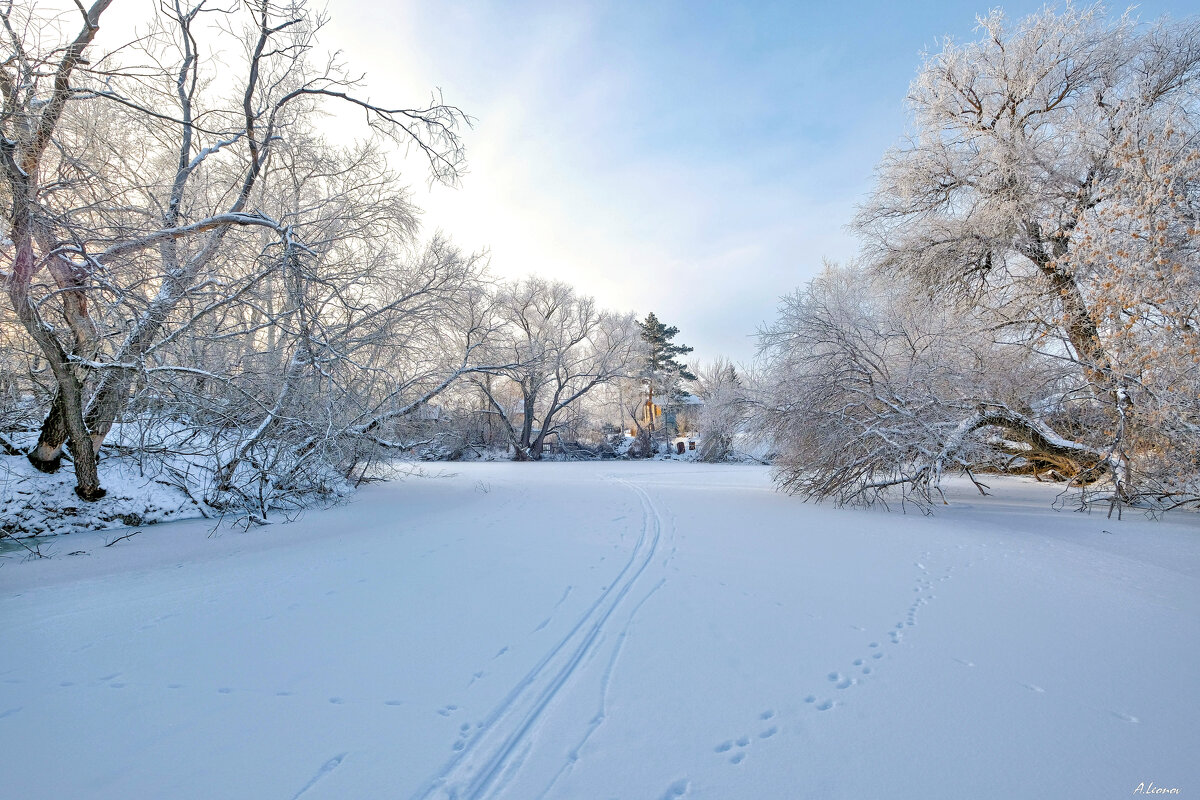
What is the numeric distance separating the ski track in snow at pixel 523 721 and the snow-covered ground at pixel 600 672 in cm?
1

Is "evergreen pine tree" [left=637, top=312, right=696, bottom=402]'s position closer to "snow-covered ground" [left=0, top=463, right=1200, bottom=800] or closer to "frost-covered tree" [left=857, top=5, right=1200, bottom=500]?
"frost-covered tree" [left=857, top=5, right=1200, bottom=500]

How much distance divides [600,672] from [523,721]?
58cm

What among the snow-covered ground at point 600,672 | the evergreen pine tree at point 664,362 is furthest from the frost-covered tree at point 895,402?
the evergreen pine tree at point 664,362

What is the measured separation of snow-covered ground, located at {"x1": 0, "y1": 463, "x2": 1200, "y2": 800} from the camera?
1.92 m

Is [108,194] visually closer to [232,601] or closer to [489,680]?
[232,601]

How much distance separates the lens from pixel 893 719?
227cm

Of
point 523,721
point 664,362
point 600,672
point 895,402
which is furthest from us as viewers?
point 664,362

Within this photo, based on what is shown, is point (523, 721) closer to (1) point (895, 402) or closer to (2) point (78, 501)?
(2) point (78, 501)

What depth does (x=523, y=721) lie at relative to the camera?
2244 mm

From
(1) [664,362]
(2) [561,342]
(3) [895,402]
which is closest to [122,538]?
(3) [895,402]

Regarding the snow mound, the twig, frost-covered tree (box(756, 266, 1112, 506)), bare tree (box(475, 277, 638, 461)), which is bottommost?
the twig

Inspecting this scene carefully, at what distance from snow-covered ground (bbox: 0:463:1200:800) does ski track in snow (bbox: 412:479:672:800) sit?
1 centimetres

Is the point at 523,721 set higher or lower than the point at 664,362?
lower

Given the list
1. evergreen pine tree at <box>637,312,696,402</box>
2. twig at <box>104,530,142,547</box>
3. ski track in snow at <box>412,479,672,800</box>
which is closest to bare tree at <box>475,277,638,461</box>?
evergreen pine tree at <box>637,312,696,402</box>
